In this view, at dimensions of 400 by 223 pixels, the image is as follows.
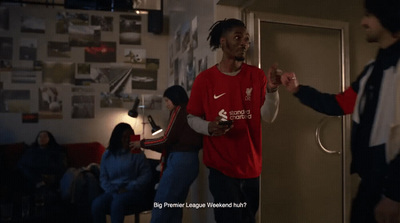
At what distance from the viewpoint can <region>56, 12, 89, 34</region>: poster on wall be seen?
2406 millimetres

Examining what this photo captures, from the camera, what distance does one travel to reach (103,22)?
241cm

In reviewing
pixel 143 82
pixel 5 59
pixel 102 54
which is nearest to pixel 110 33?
pixel 102 54

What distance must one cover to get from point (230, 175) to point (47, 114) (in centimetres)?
170

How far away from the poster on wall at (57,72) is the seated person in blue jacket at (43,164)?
1.25 feet

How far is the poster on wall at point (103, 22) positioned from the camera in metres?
2.41

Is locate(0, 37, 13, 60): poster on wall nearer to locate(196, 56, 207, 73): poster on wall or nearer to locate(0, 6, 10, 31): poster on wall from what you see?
locate(0, 6, 10, 31): poster on wall

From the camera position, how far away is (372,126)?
713 mm

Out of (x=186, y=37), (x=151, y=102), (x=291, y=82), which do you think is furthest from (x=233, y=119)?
(x=151, y=102)

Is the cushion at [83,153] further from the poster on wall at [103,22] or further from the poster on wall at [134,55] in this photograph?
the poster on wall at [103,22]

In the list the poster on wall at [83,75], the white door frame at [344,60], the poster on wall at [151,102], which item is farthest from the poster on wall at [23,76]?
the white door frame at [344,60]

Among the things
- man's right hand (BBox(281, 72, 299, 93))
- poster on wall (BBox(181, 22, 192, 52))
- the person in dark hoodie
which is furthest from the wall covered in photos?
the person in dark hoodie

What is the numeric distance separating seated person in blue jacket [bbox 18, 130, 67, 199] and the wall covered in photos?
0.08 metres

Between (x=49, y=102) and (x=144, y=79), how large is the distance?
71cm

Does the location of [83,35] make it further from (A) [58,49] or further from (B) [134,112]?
(B) [134,112]
